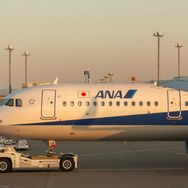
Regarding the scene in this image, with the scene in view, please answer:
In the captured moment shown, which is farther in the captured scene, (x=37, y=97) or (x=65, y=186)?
(x=37, y=97)

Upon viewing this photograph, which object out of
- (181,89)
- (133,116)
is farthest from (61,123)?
(181,89)

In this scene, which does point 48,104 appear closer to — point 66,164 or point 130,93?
point 66,164

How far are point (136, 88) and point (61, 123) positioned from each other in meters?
5.01

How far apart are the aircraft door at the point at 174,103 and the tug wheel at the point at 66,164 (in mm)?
6342

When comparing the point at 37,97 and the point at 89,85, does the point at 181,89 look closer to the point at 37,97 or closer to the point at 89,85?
the point at 89,85

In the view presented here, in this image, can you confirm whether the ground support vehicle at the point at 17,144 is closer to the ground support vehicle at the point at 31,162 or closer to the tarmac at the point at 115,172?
the tarmac at the point at 115,172

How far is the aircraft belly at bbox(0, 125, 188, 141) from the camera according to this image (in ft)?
80.2

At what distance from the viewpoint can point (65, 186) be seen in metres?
20.0

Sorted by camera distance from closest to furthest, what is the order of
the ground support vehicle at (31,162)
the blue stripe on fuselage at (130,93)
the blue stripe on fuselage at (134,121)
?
the ground support vehicle at (31,162) < the blue stripe on fuselage at (134,121) < the blue stripe on fuselage at (130,93)

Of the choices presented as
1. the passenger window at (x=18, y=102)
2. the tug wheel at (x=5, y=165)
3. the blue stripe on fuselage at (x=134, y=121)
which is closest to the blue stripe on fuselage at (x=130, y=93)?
the blue stripe on fuselage at (x=134, y=121)

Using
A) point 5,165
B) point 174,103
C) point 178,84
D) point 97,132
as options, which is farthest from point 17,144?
point 178,84

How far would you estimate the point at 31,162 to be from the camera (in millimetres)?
23594

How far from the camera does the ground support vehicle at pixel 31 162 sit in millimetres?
23594

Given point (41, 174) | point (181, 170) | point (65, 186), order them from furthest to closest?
point (181, 170) → point (41, 174) → point (65, 186)
